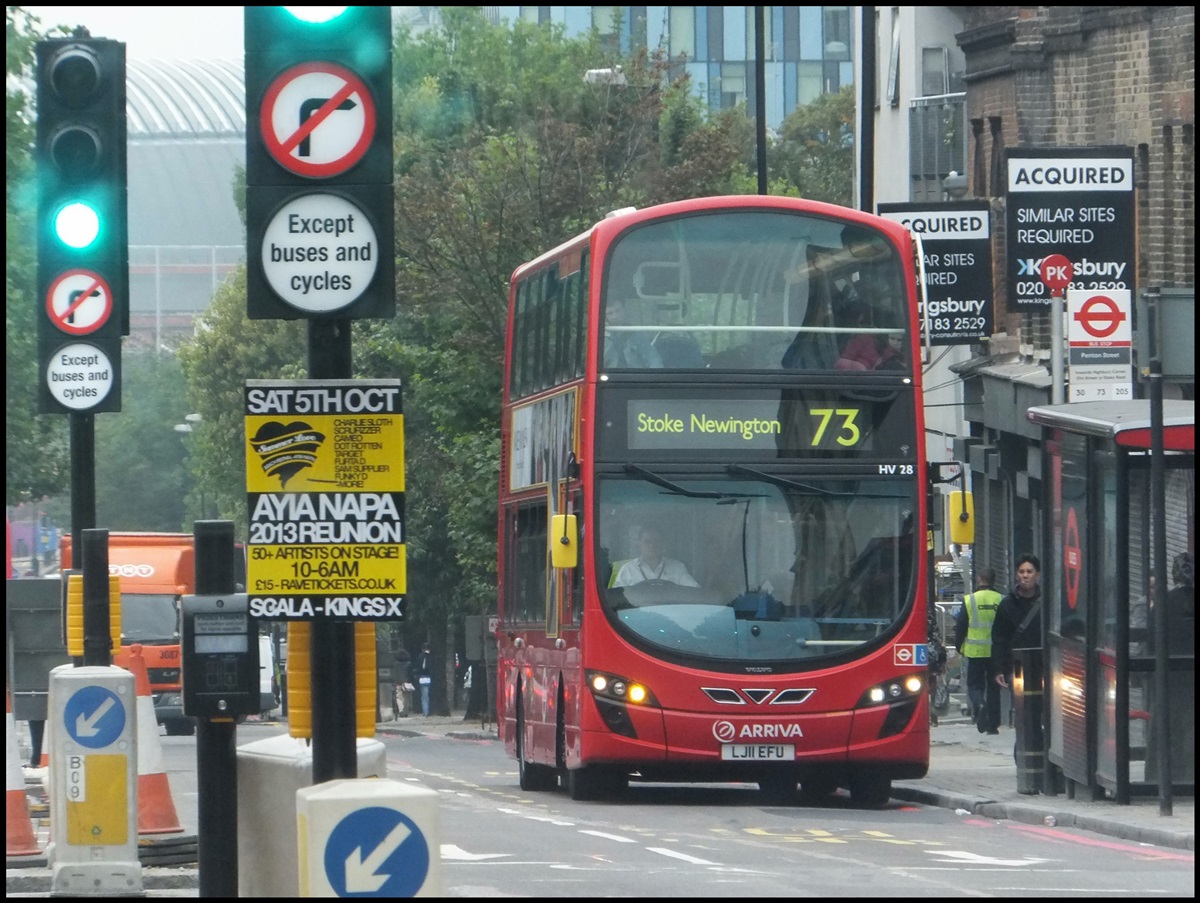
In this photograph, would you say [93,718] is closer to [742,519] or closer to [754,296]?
[742,519]

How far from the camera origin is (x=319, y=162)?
8016mm

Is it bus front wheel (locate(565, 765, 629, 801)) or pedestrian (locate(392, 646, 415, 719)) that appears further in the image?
pedestrian (locate(392, 646, 415, 719))

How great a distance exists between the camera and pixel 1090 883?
480 inches

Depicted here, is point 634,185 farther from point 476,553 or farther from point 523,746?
point 523,746

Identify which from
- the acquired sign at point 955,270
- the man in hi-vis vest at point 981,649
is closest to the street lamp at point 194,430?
the man in hi-vis vest at point 981,649

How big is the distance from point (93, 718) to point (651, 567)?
7.63 metres

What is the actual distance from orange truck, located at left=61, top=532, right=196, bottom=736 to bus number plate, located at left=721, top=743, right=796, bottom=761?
21146 millimetres

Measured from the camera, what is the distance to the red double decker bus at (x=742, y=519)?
18.5 m

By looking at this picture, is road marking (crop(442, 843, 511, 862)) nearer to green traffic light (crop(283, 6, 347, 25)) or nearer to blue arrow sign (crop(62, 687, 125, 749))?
blue arrow sign (crop(62, 687, 125, 749))

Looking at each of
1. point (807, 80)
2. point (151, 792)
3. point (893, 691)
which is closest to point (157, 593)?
point (893, 691)

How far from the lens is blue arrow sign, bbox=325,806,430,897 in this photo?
23.4 feet

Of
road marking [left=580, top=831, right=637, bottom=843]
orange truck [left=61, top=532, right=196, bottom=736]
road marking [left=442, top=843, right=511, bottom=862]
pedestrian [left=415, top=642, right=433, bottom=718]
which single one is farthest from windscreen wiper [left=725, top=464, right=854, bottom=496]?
pedestrian [left=415, top=642, right=433, bottom=718]

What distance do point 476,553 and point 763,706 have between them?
2344 centimetres

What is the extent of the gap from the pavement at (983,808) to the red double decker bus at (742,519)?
2.84 ft
